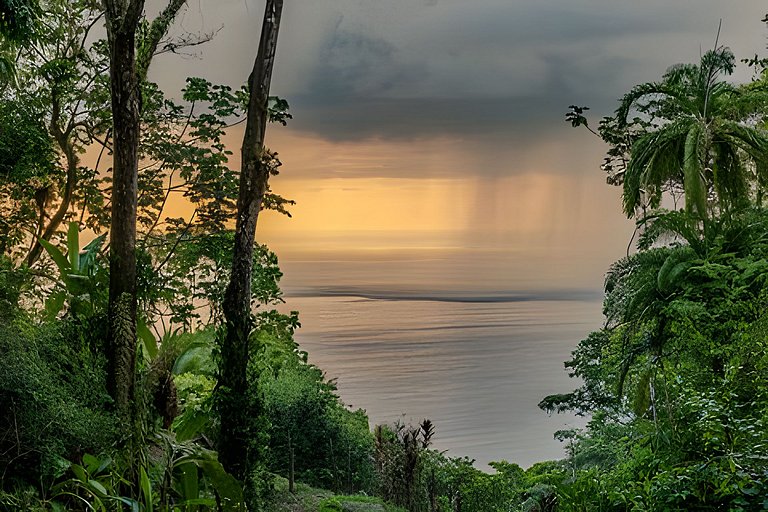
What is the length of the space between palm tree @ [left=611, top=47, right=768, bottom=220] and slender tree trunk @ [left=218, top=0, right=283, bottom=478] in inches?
153

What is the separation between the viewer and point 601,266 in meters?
14.6

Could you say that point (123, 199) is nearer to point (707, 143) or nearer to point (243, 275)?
point (243, 275)

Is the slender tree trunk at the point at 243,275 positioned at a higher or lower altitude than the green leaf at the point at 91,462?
higher

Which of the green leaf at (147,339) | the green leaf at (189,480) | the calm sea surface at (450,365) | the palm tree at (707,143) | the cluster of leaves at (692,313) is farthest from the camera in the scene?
the calm sea surface at (450,365)

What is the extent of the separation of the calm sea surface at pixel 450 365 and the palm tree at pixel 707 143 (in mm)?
A: 5864

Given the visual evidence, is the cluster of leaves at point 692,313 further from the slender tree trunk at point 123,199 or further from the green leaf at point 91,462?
the slender tree trunk at point 123,199

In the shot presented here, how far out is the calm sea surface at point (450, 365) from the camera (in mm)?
13242

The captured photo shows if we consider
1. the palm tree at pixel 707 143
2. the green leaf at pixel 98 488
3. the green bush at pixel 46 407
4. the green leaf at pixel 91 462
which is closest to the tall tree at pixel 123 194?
the green bush at pixel 46 407

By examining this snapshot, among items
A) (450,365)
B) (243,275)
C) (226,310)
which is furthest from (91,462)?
(450,365)

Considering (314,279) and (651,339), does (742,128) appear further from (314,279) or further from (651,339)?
(314,279)

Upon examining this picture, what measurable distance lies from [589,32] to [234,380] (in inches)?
435

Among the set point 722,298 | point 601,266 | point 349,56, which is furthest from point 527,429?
point 722,298

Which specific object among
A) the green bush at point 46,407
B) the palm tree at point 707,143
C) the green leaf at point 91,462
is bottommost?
the green leaf at point 91,462

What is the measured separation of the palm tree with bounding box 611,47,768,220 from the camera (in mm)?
7551
